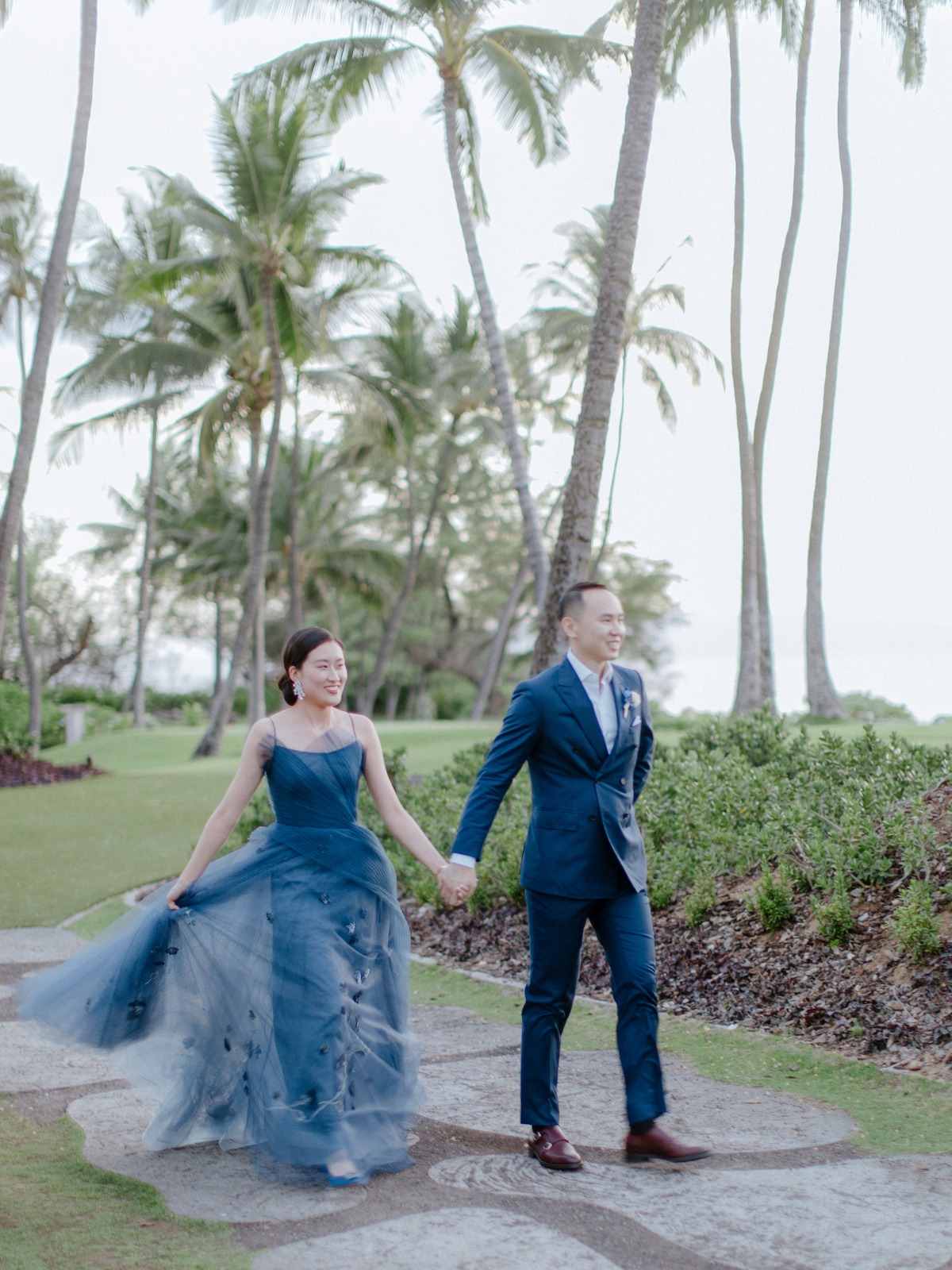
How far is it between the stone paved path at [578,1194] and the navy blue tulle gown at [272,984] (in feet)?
0.77

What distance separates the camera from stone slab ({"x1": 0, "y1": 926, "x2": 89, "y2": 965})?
26.0 ft

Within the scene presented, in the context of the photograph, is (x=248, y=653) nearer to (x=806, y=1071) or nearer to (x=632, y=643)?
(x=632, y=643)

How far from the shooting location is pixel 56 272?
52.5 feet

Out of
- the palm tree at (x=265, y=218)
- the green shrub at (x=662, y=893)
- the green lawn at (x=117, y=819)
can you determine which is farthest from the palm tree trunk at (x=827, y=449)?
the green shrub at (x=662, y=893)

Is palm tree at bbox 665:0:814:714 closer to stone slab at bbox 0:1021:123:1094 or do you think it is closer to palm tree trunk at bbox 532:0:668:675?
palm tree trunk at bbox 532:0:668:675

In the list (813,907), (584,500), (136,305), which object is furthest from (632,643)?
(813,907)

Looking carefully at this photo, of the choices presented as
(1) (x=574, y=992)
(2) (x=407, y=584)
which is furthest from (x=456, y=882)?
(2) (x=407, y=584)

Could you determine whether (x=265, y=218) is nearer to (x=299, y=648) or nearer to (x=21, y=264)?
(x=21, y=264)

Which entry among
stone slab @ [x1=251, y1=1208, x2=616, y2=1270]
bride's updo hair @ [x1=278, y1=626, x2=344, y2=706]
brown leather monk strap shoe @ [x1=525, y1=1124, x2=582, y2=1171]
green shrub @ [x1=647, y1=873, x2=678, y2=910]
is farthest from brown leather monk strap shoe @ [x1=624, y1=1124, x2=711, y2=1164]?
green shrub @ [x1=647, y1=873, x2=678, y2=910]

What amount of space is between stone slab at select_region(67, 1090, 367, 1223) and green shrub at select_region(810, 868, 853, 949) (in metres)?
3.12

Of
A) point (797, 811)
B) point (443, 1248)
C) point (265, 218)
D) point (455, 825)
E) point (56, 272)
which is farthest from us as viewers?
point (265, 218)

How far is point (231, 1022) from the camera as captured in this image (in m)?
4.17

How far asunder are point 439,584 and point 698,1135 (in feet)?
135

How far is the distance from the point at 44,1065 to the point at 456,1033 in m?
1.94
